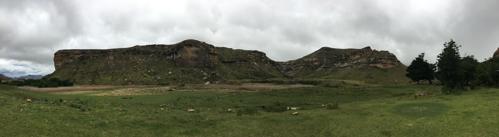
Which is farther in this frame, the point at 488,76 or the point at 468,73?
the point at 468,73

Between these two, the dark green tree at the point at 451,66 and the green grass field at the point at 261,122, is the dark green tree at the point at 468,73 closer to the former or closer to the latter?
the dark green tree at the point at 451,66

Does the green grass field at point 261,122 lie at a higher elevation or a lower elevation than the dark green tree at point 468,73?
lower

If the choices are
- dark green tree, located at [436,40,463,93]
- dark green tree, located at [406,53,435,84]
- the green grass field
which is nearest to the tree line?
dark green tree, located at [436,40,463,93]

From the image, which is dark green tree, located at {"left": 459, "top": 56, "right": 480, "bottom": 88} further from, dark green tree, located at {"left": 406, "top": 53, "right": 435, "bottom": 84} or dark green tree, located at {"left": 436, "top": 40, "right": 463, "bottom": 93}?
dark green tree, located at {"left": 406, "top": 53, "right": 435, "bottom": 84}

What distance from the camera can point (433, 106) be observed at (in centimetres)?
4450

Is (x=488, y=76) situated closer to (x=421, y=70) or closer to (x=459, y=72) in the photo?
(x=459, y=72)

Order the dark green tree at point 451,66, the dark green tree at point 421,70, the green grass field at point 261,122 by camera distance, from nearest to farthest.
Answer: the green grass field at point 261,122
the dark green tree at point 451,66
the dark green tree at point 421,70

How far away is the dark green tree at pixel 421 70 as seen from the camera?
137250mm

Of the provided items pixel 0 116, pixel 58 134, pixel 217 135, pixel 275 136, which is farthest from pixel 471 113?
pixel 0 116

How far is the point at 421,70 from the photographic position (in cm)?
13875

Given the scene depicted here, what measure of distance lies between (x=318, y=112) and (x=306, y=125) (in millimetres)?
7792

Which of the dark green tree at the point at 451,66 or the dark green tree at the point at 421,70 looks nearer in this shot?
the dark green tree at the point at 451,66

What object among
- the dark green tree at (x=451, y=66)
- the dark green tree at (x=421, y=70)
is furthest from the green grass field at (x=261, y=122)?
the dark green tree at (x=421, y=70)

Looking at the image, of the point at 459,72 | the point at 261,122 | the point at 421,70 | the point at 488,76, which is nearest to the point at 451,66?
the point at 459,72
